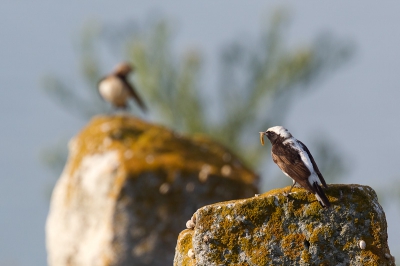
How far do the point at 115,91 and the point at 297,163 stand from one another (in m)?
8.79

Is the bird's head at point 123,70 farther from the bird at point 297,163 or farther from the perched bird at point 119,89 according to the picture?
the bird at point 297,163

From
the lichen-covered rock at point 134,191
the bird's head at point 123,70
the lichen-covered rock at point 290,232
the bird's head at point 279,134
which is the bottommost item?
the lichen-covered rock at point 290,232

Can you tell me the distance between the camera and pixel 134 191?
1129cm

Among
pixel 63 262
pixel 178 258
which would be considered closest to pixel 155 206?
pixel 63 262

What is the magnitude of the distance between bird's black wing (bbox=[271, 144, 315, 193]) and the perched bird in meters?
8.32

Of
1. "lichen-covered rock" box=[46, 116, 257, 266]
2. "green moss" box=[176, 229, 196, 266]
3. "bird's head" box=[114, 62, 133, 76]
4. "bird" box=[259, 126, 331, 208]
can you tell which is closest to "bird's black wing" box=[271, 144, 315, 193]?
"bird" box=[259, 126, 331, 208]

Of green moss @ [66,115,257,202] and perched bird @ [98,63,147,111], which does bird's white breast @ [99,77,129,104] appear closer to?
perched bird @ [98,63,147,111]

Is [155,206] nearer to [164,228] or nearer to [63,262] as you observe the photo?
[164,228]

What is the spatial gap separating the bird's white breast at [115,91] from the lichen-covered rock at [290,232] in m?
8.88

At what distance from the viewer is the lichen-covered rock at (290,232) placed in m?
5.28

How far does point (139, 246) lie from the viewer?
1117 centimetres

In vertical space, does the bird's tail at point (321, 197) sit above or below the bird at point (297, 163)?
below

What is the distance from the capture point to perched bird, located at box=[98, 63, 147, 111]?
46.1ft

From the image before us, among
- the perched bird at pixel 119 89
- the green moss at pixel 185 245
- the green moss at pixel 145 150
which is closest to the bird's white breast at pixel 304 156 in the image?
the green moss at pixel 185 245
